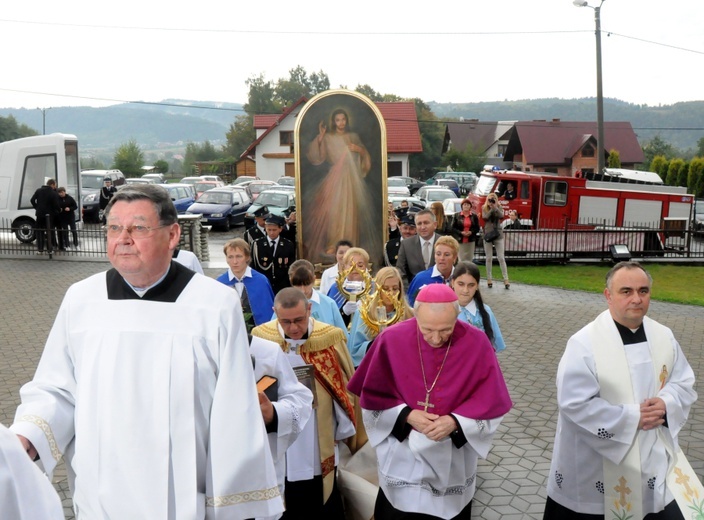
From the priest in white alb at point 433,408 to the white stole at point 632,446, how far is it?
0.66 metres

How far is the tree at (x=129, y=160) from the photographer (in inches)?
2714

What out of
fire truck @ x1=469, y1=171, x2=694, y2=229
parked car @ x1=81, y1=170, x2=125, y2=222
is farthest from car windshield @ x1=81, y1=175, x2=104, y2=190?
fire truck @ x1=469, y1=171, x2=694, y2=229

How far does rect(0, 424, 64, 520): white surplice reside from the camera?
229cm

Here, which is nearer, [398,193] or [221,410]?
[221,410]

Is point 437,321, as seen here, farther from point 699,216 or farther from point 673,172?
point 673,172

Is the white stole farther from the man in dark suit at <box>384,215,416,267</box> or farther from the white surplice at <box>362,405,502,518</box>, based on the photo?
the man in dark suit at <box>384,215,416,267</box>

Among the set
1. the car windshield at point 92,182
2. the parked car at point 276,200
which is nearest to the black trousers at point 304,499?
the parked car at point 276,200

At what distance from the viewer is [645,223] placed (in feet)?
78.7

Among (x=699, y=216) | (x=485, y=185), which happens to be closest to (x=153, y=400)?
(x=485, y=185)

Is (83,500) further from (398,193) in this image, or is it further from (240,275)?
(398,193)

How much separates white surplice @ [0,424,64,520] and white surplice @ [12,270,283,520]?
1.12 feet

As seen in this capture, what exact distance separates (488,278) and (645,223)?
10258 mm

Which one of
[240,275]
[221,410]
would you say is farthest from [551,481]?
[240,275]

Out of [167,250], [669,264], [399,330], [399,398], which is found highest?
[167,250]
